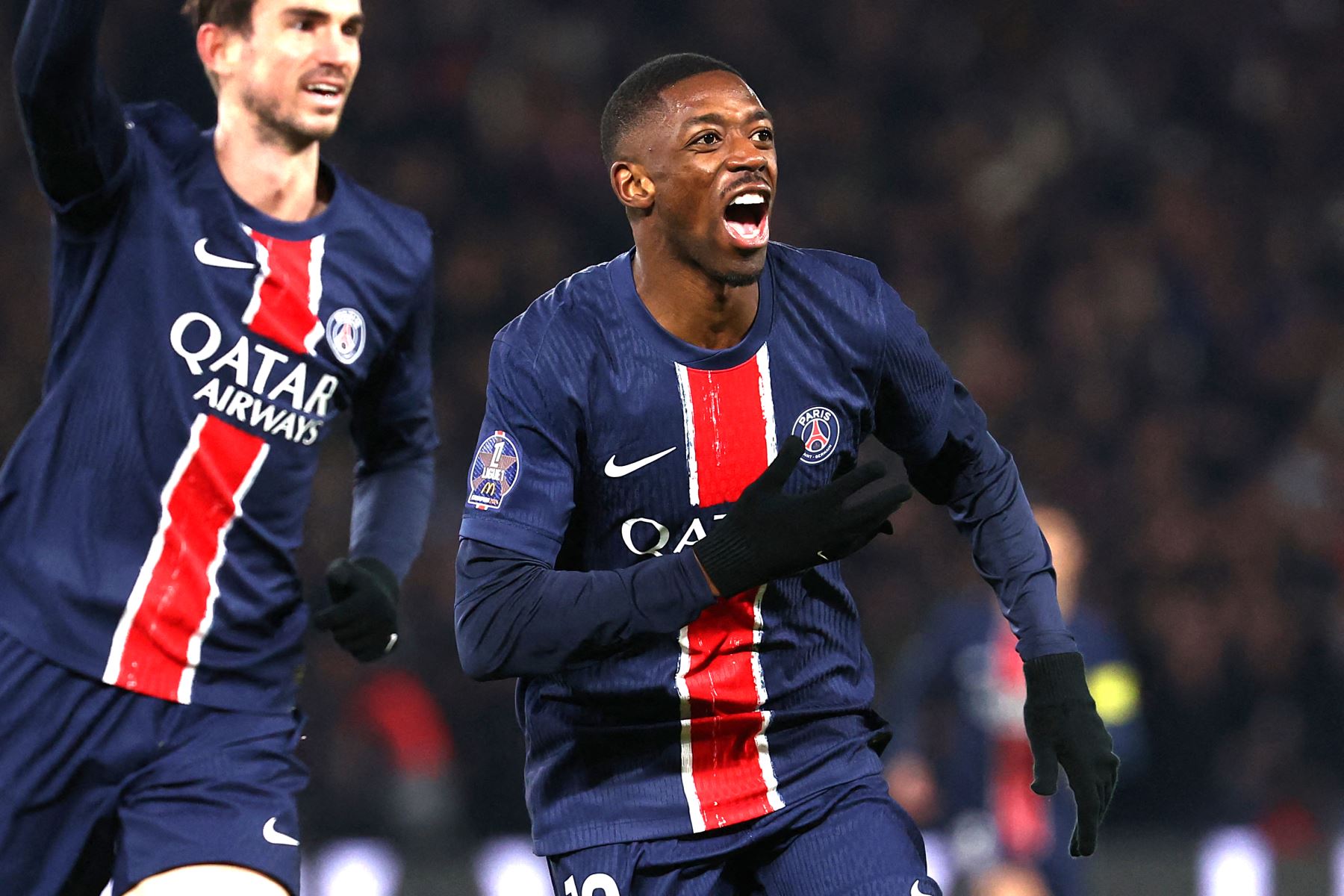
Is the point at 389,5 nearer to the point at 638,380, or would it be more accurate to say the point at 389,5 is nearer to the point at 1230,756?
the point at 1230,756

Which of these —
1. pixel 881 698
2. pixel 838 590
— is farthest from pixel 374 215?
pixel 881 698

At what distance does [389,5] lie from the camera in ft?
35.3

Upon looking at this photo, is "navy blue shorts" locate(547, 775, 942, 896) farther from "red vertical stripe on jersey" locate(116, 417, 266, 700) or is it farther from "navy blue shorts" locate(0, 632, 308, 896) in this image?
"red vertical stripe on jersey" locate(116, 417, 266, 700)

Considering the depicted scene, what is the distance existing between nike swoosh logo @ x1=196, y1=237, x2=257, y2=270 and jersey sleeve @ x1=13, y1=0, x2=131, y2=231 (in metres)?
0.18

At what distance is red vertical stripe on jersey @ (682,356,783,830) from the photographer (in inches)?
122

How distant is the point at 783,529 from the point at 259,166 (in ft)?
4.89

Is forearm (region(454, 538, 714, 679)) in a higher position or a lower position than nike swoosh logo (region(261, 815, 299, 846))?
higher

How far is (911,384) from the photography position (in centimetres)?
323

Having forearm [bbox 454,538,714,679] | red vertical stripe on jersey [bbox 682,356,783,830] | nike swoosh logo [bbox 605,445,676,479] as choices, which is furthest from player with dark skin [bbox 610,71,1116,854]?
forearm [bbox 454,538,714,679]

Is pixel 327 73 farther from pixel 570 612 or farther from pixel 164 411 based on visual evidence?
pixel 570 612

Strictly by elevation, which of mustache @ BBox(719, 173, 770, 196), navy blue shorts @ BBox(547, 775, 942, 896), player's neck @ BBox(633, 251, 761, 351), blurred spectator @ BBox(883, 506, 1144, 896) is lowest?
blurred spectator @ BBox(883, 506, 1144, 896)

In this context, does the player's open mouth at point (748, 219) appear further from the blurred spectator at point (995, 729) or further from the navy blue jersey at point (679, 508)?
the blurred spectator at point (995, 729)

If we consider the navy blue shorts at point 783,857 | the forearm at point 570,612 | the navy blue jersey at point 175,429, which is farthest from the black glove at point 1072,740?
the navy blue jersey at point 175,429

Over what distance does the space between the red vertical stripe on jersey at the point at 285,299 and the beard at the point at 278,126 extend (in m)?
0.21
